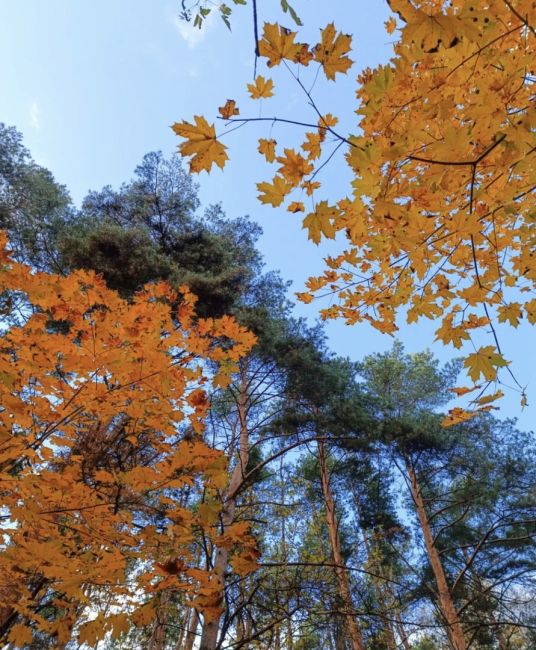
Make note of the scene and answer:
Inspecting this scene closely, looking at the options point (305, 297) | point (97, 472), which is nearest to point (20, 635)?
point (97, 472)

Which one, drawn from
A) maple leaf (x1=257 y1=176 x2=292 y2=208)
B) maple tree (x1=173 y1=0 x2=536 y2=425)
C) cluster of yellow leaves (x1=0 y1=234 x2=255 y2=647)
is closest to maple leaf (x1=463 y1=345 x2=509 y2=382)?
maple tree (x1=173 y1=0 x2=536 y2=425)

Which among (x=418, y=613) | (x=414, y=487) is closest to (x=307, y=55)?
(x=414, y=487)

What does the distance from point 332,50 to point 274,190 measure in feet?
1.60

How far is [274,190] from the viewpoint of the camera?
1345 mm

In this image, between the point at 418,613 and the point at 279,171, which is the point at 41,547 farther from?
the point at 418,613

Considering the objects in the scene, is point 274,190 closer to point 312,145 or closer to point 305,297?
point 312,145

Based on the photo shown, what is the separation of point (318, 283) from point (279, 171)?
91 centimetres

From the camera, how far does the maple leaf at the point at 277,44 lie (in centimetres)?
117

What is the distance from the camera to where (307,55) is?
123 cm

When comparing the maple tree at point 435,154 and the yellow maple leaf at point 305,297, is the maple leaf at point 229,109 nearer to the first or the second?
the maple tree at point 435,154

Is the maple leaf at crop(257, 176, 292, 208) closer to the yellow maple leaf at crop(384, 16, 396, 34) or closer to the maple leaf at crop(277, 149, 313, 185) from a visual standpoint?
the maple leaf at crop(277, 149, 313, 185)

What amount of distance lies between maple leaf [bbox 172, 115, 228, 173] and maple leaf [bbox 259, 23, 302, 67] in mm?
332

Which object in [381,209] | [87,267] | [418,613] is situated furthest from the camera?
[418,613]

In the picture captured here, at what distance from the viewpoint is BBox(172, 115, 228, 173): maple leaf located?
3.69 feet
